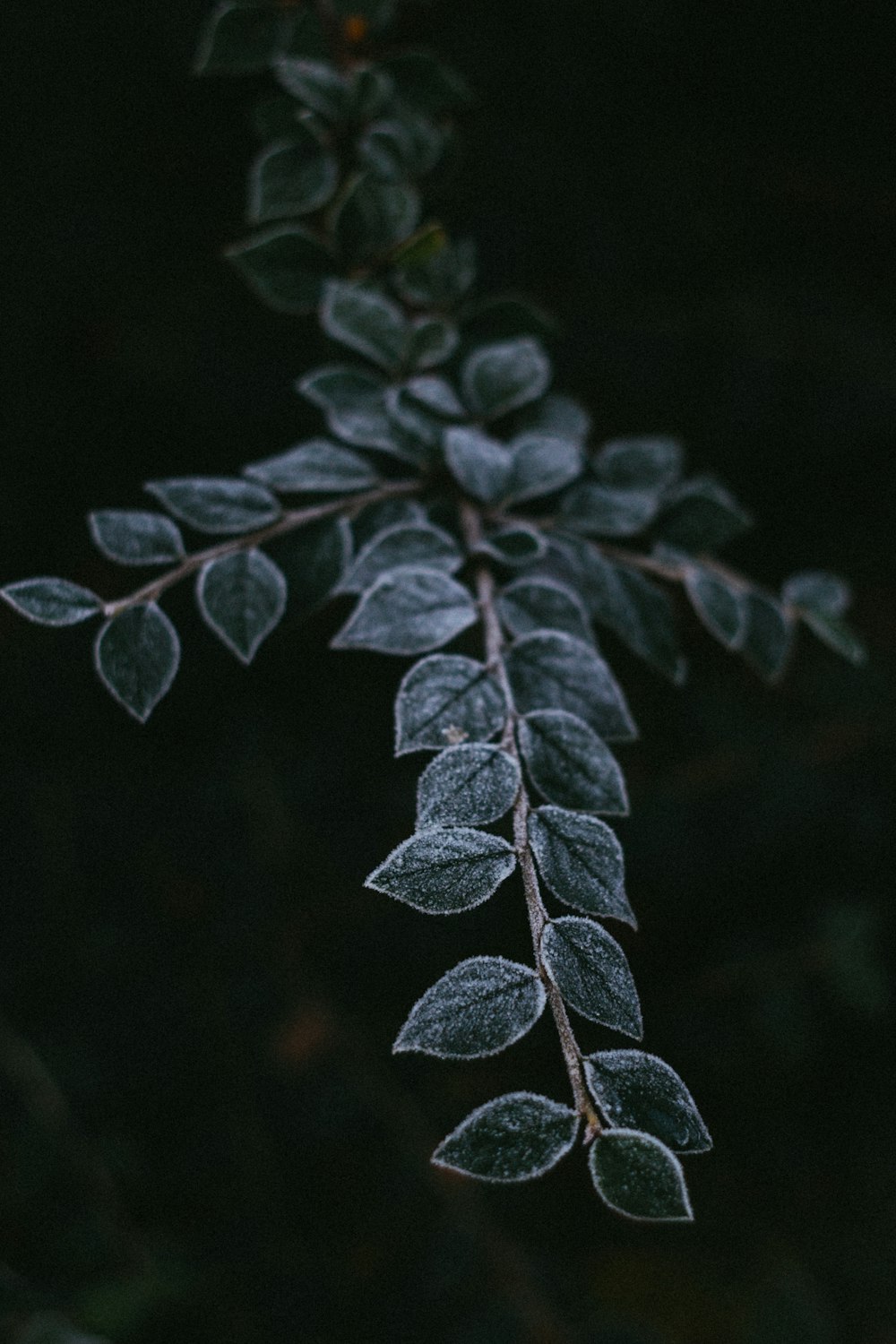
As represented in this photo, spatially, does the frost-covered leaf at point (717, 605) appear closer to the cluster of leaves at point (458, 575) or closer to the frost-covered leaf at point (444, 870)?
the cluster of leaves at point (458, 575)

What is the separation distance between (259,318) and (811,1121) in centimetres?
129

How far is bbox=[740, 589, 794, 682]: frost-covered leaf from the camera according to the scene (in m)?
0.76

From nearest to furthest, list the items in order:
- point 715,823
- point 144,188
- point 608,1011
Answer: point 608,1011, point 144,188, point 715,823

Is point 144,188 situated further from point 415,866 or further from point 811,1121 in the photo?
point 811,1121

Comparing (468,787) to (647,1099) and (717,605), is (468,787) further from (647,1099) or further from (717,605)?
(717,605)

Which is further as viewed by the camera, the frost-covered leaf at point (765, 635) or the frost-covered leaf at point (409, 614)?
the frost-covered leaf at point (765, 635)

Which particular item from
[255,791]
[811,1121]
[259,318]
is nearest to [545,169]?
[259,318]

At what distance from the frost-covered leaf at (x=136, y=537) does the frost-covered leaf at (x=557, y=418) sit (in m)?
0.34

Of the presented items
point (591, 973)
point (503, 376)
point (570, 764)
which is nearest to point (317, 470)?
point (503, 376)

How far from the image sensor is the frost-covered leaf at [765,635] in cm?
76

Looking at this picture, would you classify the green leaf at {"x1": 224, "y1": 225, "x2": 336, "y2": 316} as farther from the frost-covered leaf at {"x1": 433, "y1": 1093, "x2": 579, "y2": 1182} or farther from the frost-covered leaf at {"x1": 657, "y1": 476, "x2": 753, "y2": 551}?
the frost-covered leaf at {"x1": 433, "y1": 1093, "x2": 579, "y2": 1182}

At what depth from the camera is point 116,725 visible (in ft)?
3.74

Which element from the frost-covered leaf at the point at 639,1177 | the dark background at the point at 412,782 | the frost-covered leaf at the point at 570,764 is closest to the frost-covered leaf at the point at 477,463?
the frost-covered leaf at the point at 570,764

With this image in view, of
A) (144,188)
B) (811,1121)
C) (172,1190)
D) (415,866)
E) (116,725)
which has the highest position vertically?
(144,188)
